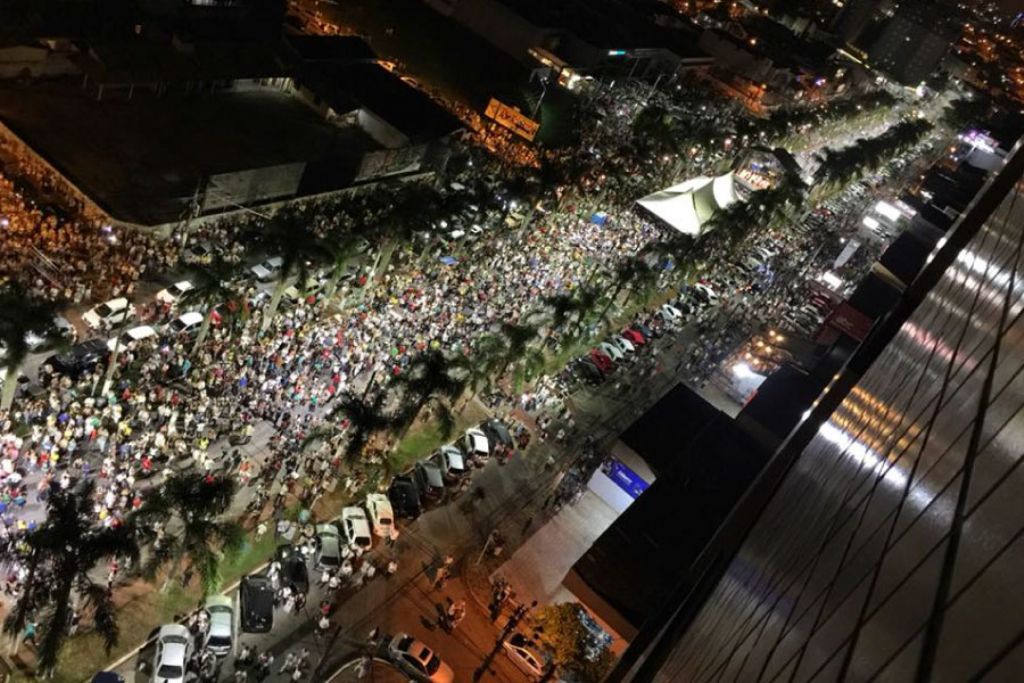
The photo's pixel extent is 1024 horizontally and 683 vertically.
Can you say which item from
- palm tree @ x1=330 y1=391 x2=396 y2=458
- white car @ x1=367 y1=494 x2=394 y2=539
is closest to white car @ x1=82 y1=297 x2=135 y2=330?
palm tree @ x1=330 y1=391 x2=396 y2=458

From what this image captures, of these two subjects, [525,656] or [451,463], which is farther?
[451,463]

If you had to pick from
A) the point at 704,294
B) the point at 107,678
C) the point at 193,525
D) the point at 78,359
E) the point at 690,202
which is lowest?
the point at 107,678

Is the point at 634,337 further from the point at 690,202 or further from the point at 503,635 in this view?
the point at 503,635

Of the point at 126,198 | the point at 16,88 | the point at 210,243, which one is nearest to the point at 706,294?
the point at 210,243

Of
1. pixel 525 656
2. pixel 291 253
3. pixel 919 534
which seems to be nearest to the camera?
pixel 919 534

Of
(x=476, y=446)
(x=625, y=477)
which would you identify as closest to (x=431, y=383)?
(x=476, y=446)

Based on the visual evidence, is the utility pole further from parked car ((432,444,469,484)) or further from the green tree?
parked car ((432,444,469,484))

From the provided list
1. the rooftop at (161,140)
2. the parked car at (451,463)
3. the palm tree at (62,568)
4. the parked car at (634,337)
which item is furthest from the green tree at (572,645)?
the rooftop at (161,140)

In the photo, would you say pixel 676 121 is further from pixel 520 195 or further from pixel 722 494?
pixel 722 494
